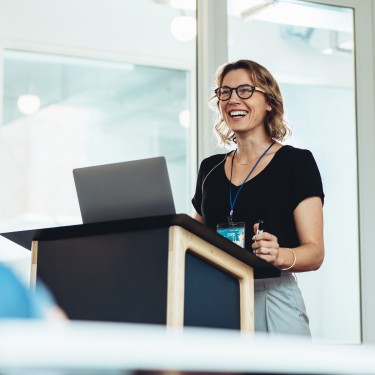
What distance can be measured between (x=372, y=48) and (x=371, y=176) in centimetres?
68

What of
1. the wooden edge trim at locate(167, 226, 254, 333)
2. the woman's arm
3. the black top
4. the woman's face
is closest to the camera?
the wooden edge trim at locate(167, 226, 254, 333)

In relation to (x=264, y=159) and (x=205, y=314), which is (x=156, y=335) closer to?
(x=205, y=314)

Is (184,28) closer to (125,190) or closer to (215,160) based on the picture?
(215,160)

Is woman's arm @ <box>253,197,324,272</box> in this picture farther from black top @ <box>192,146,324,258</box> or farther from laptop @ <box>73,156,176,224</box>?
laptop @ <box>73,156,176,224</box>

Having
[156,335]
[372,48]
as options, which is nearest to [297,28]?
[372,48]

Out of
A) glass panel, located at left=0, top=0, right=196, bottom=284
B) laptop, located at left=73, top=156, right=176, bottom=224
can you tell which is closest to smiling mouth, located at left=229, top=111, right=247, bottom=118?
laptop, located at left=73, top=156, right=176, bottom=224

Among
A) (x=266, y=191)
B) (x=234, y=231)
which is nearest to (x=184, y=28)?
(x=266, y=191)

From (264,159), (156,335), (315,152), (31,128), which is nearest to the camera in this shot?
(156,335)

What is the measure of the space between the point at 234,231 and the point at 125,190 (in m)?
0.47

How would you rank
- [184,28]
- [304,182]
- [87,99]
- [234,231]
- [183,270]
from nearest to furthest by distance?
1. [183,270]
2. [234,231]
3. [304,182]
4. [87,99]
5. [184,28]

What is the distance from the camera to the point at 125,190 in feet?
6.18

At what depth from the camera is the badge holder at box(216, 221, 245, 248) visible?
223cm

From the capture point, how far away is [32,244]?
2016 millimetres

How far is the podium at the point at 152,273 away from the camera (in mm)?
1663
